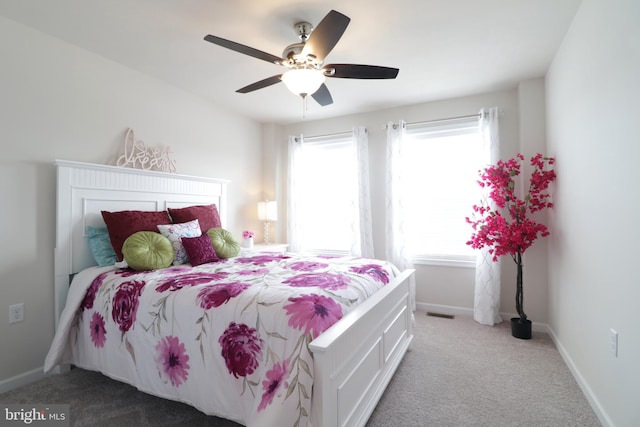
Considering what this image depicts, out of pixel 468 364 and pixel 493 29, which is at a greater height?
pixel 493 29

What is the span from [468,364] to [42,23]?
422 centimetres

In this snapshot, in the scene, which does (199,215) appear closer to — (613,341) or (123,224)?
(123,224)

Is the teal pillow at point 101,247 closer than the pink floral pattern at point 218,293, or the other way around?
the pink floral pattern at point 218,293

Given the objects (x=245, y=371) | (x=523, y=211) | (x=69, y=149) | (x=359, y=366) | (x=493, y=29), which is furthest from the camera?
(x=523, y=211)

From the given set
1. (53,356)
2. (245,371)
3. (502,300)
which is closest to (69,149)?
(53,356)

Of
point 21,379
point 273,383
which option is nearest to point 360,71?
point 273,383

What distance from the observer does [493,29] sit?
2.42 meters

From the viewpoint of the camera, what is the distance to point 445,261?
3887 mm

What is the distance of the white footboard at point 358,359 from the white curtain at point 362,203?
64.0 inches

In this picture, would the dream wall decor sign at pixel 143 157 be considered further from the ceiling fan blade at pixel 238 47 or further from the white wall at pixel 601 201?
the white wall at pixel 601 201

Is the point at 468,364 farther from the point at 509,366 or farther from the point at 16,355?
the point at 16,355

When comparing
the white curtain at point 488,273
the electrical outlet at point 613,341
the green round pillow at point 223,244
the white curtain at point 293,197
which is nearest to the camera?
the electrical outlet at point 613,341

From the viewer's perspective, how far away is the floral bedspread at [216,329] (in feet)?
4.77

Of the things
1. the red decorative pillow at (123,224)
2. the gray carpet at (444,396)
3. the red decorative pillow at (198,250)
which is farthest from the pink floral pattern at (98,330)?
the red decorative pillow at (198,250)
